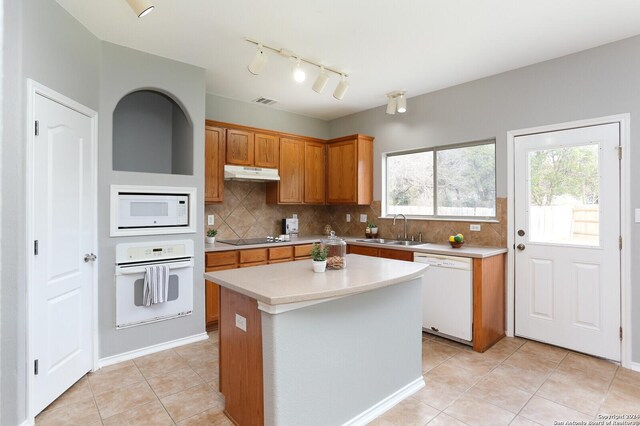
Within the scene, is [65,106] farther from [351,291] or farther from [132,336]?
[351,291]

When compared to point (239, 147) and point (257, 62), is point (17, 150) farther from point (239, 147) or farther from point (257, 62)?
point (239, 147)

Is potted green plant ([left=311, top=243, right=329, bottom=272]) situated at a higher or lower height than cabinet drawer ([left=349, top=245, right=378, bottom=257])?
higher

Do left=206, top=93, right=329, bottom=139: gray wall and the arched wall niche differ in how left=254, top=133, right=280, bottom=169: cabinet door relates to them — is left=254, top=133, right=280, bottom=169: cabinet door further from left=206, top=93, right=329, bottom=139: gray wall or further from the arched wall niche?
the arched wall niche

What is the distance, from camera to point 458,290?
11.3ft

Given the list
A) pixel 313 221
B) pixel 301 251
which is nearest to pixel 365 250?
pixel 301 251

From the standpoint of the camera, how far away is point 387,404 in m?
2.36

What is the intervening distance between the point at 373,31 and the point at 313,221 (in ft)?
10.3

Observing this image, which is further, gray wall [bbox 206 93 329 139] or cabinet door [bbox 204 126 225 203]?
gray wall [bbox 206 93 329 139]

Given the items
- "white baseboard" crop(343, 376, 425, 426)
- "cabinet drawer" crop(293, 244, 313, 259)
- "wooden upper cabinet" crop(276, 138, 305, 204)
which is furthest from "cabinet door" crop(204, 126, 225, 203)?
"white baseboard" crop(343, 376, 425, 426)

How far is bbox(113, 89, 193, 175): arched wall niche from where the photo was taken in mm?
3598

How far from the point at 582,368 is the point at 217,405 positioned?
115 inches

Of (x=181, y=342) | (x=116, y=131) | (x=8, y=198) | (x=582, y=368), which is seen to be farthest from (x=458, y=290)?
(x=116, y=131)

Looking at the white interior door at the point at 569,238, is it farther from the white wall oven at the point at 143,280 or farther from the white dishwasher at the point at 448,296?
the white wall oven at the point at 143,280

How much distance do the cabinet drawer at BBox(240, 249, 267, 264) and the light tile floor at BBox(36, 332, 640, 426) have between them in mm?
1032
